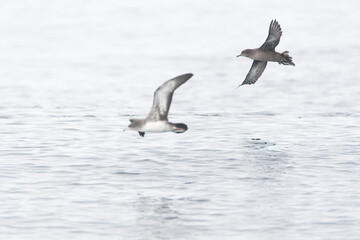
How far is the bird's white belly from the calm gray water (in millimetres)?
2017

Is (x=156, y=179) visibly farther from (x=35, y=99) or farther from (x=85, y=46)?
(x=85, y=46)

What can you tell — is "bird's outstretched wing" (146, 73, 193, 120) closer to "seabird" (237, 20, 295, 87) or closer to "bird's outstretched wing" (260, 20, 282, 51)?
"seabird" (237, 20, 295, 87)

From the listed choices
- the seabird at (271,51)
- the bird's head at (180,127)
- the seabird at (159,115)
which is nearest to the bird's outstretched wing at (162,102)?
the seabird at (159,115)

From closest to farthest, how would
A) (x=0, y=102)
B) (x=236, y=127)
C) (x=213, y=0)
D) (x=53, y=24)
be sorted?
(x=236, y=127), (x=0, y=102), (x=53, y=24), (x=213, y=0)

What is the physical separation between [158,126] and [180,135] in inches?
442

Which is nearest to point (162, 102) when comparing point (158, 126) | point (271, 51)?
point (158, 126)

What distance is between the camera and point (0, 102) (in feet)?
135

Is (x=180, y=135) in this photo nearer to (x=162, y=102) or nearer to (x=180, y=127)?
(x=162, y=102)

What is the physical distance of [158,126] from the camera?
71.3ft

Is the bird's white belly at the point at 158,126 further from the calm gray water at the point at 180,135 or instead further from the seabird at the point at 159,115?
the calm gray water at the point at 180,135

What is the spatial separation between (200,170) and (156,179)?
165cm

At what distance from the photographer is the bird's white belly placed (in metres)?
21.5

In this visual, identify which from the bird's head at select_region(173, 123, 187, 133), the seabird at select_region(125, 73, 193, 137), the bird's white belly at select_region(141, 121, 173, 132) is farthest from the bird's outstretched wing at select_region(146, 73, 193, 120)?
the bird's head at select_region(173, 123, 187, 133)

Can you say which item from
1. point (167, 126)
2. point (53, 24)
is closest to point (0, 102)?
point (167, 126)
